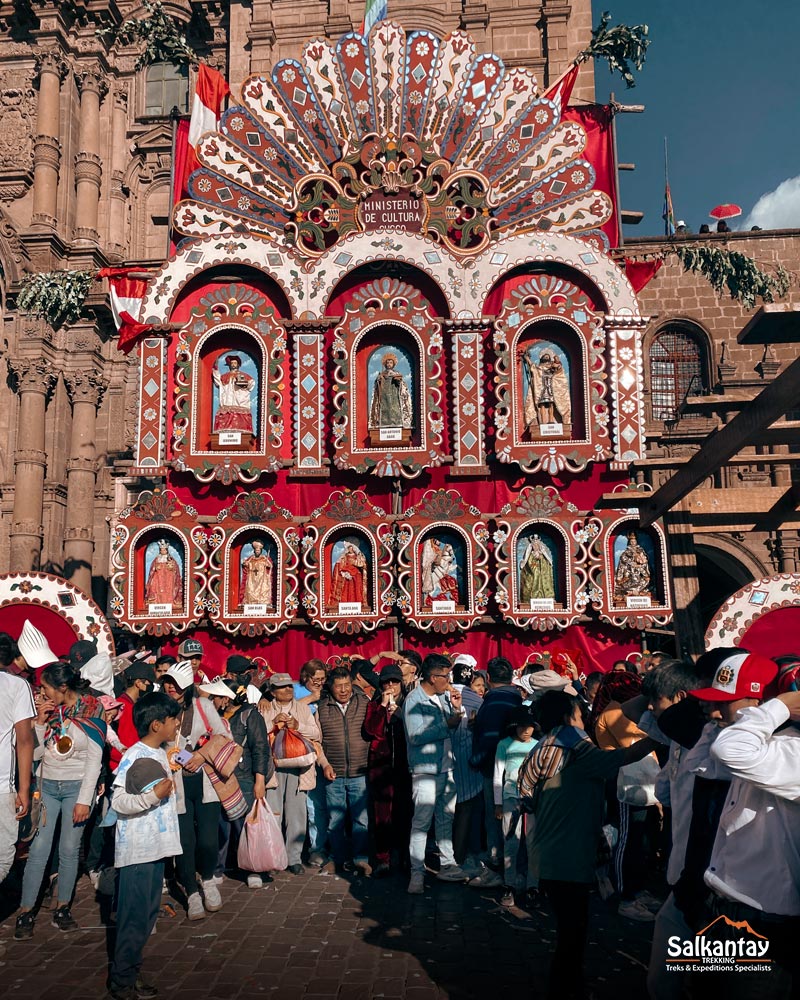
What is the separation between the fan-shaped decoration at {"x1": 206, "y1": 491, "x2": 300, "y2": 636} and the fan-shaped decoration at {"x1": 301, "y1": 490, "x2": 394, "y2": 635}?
0.31m

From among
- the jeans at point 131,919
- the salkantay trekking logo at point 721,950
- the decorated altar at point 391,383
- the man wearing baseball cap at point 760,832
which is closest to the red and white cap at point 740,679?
the man wearing baseball cap at point 760,832

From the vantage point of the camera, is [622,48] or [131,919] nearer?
[131,919]

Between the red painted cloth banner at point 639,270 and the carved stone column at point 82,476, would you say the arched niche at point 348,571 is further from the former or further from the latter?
the carved stone column at point 82,476

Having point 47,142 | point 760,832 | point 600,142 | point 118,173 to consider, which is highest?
point 47,142

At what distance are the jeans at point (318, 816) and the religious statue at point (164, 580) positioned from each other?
22.1 feet

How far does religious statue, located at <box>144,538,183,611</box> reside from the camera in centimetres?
1451

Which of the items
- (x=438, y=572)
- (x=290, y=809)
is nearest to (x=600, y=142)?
(x=438, y=572)

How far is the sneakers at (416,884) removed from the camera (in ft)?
24.2

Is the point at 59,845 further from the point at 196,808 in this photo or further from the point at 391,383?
the point at 391,383

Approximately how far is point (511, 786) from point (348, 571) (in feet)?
25.3

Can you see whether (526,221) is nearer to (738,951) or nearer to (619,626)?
(619,626)

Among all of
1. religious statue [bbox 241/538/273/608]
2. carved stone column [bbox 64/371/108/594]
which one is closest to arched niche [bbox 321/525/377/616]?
religious statue [bbox 241/538/273/608]

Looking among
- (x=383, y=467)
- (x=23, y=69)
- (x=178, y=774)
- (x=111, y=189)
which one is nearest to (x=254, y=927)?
(x=178, y=774)

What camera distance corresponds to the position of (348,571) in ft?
47.9
